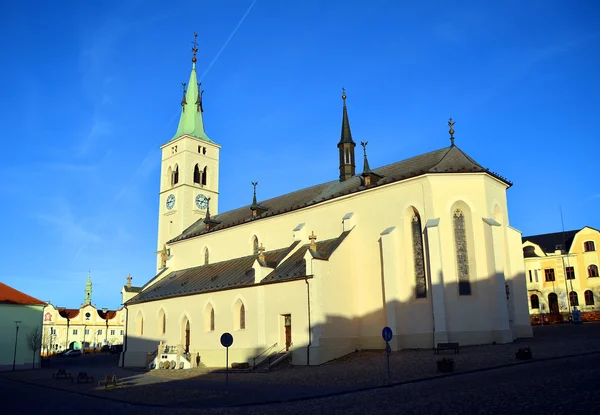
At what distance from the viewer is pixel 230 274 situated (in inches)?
1439

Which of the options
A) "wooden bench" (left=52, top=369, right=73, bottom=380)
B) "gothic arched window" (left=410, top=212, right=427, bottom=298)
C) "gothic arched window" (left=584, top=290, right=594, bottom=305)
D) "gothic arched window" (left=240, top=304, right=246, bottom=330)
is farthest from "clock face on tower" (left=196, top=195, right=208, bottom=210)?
"gothic arched window" (left=584, top=290, right=594, bottom=305)

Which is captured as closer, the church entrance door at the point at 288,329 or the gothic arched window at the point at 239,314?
the church entrance door at the point at 288,329

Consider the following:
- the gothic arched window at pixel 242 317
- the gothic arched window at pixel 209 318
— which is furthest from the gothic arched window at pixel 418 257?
the gothic arched window at pixel 209 318

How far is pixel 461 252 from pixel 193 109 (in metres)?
35.6

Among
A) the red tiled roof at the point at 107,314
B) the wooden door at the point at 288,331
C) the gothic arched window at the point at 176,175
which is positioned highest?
the gothic arched window at the point at 176,175

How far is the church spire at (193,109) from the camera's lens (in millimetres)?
54375

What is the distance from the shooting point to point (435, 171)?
29.9m

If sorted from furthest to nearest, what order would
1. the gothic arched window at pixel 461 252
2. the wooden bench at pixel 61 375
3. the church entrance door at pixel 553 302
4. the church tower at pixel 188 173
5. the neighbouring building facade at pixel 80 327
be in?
the neighbouring building facade at pixel 80 327 < the church entrance door at pixel 553 302 < the church tower at pixel 188 173 < the wooden bench at pixel 61 375 < the gothic arched window at pixel 461 252

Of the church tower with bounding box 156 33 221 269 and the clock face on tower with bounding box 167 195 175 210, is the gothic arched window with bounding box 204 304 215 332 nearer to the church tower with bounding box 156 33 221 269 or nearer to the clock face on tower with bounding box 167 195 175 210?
the church tower with bounding box 156 33 221 269

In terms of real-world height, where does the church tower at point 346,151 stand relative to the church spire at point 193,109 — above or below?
below

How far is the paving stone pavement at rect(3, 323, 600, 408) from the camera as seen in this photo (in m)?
17.0

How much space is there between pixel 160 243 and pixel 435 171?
105 feet

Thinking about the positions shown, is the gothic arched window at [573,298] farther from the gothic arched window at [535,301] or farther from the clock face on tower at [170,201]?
the clock face on tower at [170,201]

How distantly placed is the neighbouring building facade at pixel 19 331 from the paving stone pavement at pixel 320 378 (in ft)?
65.3
